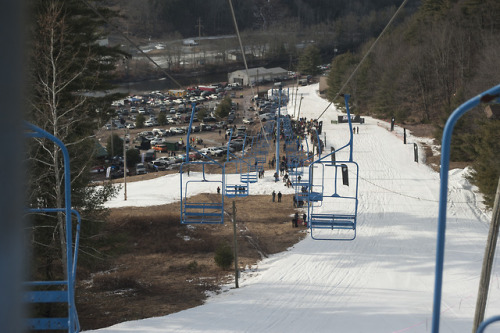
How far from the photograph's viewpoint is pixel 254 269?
19.2 meters

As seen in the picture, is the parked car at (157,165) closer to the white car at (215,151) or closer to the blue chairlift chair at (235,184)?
the white car at (215,151)

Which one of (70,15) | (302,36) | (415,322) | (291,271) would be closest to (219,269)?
(291,271)

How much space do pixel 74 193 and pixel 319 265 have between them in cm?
833

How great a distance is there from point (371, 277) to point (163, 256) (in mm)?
7746

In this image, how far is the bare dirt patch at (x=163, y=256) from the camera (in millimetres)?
16250

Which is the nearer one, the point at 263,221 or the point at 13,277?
the point at 13,277

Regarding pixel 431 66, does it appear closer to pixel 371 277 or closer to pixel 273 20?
pixel 371 277

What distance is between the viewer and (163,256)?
21.1 m

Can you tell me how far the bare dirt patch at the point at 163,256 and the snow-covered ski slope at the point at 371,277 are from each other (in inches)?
46.0

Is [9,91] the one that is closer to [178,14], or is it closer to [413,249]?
[413,249]

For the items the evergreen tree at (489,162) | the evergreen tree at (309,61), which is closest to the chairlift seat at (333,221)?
the evergreen tree at (489,162)

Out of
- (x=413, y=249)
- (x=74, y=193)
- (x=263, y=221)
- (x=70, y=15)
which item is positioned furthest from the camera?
(x=263, y=221)

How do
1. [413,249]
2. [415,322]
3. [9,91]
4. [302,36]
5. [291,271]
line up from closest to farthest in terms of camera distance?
[9,91] → [415,322] → [291,271] → [413,249] → [302,36]

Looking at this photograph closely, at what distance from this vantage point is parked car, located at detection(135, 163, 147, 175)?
36594 mm
